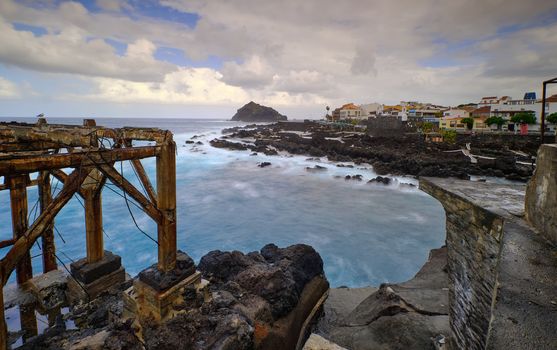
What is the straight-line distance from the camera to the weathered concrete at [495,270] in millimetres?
2064

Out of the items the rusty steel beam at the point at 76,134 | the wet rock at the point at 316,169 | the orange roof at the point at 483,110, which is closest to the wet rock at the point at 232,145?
the wet rock at the point at 316,169

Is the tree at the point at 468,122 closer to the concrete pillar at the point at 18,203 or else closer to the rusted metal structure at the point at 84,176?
the rusted metal structure at the point at 84,176

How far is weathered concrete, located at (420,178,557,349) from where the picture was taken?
206cm

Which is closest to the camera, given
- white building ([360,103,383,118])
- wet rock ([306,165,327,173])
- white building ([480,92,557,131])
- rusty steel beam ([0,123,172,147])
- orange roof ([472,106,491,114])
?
rusty steel beam ([0,123,172,147])

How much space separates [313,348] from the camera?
4.26m

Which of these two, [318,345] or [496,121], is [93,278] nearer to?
[318,345]

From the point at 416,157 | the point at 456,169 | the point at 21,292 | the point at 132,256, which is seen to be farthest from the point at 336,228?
the point at 416,157

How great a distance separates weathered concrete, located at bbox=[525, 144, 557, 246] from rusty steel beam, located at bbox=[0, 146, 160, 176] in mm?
4767

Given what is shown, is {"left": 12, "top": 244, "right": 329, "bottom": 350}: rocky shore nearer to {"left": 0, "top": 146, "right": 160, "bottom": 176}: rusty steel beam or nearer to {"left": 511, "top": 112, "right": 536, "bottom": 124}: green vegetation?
{"left": 0, "top": 146, "right": 160, "bottom": 176}: rusty steel beam

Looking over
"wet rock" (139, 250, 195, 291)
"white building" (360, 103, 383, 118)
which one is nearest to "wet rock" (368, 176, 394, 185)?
"wet rock" (139, 250, 195, 291)

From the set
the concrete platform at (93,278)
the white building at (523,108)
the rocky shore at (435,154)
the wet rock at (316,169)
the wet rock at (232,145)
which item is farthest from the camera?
the white building at (523,108)

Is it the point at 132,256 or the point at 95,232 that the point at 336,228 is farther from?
the point at 95,232

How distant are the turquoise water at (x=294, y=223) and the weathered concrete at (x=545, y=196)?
27.1ft

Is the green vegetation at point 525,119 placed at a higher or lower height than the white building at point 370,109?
lower
